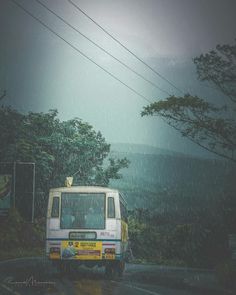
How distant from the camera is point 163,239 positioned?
36219 mm

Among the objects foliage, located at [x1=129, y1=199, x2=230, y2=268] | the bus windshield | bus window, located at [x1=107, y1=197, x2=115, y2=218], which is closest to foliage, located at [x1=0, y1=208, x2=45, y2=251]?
foliage, located at [x1=129, y1=199, x2=230, y2=268]

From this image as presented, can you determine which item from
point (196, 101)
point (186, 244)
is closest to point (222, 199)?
point (186, 244)

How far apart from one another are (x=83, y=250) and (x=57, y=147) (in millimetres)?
33912

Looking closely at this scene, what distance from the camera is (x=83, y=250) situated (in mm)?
17641

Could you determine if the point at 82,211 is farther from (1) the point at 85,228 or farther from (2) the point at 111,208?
(2) the point at 111,208

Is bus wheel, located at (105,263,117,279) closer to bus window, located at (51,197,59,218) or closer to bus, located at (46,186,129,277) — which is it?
bus, located at (46,186,129,277)

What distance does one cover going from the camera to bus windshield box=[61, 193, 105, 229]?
715 inches

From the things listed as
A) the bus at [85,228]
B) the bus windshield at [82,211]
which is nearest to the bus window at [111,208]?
the bus at [85,228]

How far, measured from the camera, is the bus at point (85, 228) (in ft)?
58.0

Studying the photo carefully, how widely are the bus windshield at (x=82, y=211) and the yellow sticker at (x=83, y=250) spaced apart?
583 mm

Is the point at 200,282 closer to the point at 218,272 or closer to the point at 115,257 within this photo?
the point at 218,272

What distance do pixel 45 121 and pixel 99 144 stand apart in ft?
20.0

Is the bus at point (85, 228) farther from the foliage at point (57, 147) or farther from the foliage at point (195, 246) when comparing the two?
the foliage at point (57, 147)

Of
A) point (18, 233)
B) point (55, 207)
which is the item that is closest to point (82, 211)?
point (55, 207)
